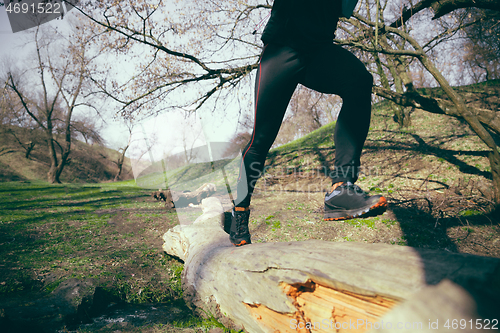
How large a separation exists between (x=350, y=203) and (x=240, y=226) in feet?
2.66

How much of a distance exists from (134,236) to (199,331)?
2.48 meters

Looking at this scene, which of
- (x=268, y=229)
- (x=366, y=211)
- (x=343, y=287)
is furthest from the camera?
(x=268, y=229)

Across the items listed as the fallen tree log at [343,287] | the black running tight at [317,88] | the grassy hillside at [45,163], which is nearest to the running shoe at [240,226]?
the fallen tree log at [343,287]

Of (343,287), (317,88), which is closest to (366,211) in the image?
(343,287)

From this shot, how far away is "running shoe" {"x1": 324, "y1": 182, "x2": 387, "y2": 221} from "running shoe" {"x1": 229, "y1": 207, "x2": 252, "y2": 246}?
1.96ft

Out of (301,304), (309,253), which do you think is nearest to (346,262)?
(309,253)

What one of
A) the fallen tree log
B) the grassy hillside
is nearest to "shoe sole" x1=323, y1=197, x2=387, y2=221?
the fallen tree log

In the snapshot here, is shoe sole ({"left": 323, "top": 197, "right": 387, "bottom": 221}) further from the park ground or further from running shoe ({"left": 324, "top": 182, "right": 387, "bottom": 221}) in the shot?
the park ground

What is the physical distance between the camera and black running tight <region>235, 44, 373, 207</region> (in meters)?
1.50

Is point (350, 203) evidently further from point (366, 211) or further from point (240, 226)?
point (240, 226)

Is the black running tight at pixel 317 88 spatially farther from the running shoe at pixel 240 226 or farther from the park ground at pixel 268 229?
the park ground at pixel 268 229

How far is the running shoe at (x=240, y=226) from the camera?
181 centimetres

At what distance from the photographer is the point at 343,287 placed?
3.16 ft

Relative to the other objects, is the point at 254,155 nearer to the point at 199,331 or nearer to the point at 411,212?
the point at 199,331
